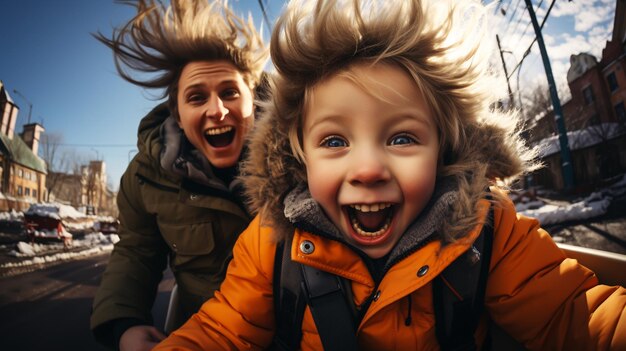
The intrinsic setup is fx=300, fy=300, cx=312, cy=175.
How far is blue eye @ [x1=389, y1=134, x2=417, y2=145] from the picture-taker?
106 cm

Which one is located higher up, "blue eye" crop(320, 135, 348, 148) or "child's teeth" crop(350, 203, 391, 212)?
"blue eye" crop(320, 135, 348, 148)

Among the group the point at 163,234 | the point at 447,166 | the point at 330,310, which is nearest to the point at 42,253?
the point at 163,234

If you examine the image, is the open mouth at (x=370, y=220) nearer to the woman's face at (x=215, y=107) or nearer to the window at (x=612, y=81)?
the woman's face at (x=215, y=107)

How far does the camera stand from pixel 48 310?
9.61ft

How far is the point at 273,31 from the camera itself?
1.27 meters

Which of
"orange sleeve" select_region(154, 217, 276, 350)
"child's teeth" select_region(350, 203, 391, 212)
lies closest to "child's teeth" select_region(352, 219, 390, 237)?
"child's teeth" select_region(350, 203, 391, 212)

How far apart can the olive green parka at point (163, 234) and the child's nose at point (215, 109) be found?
389 millimetres

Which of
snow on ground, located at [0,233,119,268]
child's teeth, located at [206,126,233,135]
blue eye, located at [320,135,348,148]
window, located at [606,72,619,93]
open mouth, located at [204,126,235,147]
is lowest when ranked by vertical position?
snow on ground, located at [0,233,119,268]

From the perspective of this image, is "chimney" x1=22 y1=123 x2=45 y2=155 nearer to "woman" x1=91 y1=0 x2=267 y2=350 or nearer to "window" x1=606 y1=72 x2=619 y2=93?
"woman" x1=91 y1=0 x2=267 y2=350

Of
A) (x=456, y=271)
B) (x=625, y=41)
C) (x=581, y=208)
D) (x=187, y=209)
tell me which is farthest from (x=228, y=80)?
(x=581, y=208)

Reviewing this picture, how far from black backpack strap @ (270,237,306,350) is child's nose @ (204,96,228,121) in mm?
993

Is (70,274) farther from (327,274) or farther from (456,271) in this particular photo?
(456,271)

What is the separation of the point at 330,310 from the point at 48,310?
3.33m

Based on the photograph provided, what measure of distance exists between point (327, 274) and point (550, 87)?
4.82 meters
